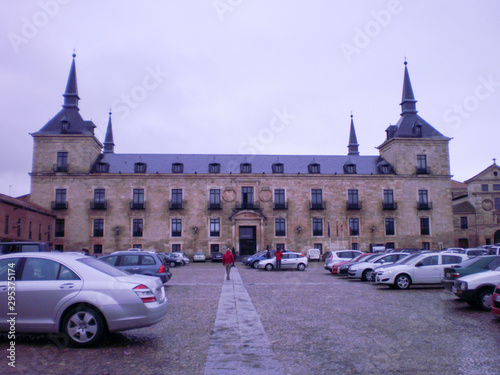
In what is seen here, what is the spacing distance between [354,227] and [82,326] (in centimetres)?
4479

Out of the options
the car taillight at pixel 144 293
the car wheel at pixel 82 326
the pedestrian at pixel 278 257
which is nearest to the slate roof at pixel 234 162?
the pedestrian at pixel 278 257

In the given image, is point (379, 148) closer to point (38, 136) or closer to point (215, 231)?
point (215, 231)

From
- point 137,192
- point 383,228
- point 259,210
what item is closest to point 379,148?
point 383,228

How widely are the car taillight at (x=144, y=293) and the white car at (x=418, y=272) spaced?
36.2ft

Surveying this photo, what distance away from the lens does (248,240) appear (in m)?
48.4

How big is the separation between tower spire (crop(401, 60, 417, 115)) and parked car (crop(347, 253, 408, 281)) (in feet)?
121

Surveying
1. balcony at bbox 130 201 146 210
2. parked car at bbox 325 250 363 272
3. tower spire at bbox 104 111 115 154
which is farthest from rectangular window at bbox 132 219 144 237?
parked car at bbox 325 250 363 272

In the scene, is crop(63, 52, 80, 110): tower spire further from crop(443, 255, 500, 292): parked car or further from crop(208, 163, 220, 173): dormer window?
crop(443, 255, 500, 292): parked car

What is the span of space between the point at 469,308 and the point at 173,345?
312 inches

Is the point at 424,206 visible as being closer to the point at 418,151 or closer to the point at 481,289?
the point at 418,151

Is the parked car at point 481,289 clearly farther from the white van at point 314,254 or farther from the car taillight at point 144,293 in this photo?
the white van at point 314,254

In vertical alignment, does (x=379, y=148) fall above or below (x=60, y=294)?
above

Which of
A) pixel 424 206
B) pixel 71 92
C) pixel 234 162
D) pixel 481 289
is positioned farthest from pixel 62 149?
pixel 481 289

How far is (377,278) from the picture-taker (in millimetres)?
16250
